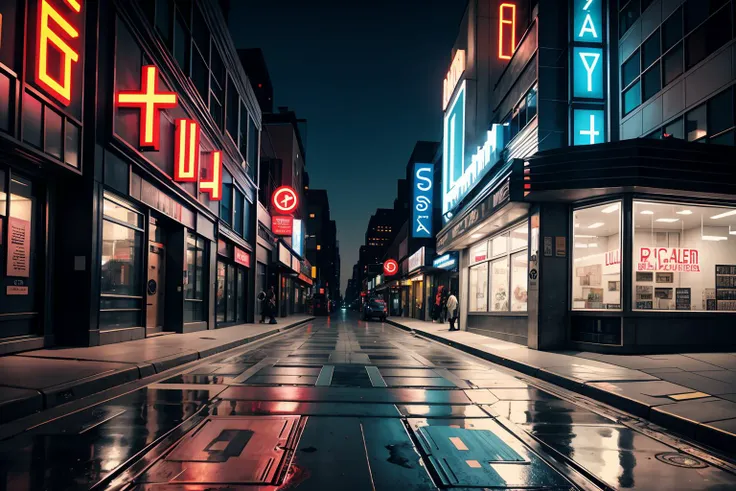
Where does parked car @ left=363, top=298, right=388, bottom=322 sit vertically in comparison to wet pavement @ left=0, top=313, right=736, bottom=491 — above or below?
below

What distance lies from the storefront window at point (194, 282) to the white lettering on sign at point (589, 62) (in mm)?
15070

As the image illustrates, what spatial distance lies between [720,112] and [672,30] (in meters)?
3.63

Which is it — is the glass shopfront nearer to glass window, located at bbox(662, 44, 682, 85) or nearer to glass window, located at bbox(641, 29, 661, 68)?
glass window, located at bbox(662, 44, 682, 85)

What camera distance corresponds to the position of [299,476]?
15.2ft

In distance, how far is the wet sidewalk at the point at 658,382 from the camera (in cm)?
670

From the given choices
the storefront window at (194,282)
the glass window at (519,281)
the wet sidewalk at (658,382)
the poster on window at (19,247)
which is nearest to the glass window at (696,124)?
the glass window at (519,281)

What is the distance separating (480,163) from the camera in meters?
24.3

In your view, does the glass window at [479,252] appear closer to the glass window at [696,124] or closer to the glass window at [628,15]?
the glass window at [696,124]

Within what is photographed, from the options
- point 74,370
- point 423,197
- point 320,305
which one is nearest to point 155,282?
point 74,370

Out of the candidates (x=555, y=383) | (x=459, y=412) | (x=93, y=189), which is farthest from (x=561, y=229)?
(x=93, y=189)

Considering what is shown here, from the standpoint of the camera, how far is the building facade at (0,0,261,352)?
11.3 m

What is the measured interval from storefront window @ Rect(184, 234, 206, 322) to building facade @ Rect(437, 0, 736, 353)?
10933 millimetres

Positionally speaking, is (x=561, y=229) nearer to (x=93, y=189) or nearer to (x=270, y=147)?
(x=93, y=189)

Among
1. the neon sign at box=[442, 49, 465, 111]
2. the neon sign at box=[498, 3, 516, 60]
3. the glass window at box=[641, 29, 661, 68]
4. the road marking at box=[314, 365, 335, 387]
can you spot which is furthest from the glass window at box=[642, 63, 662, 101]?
the road marking at box=[314, 365, 335, 387]
